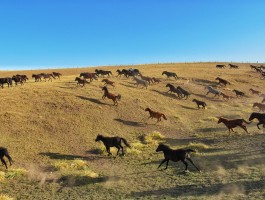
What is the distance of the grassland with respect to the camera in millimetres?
18500

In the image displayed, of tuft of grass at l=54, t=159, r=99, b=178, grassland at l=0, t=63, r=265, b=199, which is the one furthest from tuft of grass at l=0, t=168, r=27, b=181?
tuft of grass at l=54, t=159, r=99, b=178

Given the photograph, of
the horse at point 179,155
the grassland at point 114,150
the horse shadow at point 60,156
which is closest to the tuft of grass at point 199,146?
the grassland at point 114,150

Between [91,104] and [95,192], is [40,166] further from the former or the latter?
[91,104]

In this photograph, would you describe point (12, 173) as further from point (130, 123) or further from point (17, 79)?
point (17, 79)

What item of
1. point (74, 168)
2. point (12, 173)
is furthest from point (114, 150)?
point (12, 173)

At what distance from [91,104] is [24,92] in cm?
748

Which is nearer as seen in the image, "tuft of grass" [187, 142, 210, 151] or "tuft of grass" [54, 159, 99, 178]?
"tuft of grass" [54, 159, 99, 178]

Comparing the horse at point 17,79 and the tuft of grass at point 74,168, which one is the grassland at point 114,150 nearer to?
the tuft of grass at point 74,168

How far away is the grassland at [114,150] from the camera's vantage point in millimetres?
18500

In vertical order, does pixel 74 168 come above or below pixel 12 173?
below

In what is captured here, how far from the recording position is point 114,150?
26.7 m

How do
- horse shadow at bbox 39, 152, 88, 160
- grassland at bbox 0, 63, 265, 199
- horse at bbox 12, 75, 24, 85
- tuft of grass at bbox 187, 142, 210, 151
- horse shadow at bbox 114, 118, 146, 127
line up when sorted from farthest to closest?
1. horse at bbox 12, 75, 24, 85
2. horse shadow at bbox 114, 118, 146, 127
3. tuft of grass at bbox 187, 142, 210, 151
4. horse shadow at bbox 39, 152, 88, 160
5. grassland at bbox 0, 63, 265, 199

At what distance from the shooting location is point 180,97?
151 ft

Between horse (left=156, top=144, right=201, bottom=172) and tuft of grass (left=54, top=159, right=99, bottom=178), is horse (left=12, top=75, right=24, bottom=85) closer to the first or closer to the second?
tuft of grass (left=54, top=159, right=99, bottom=178)
